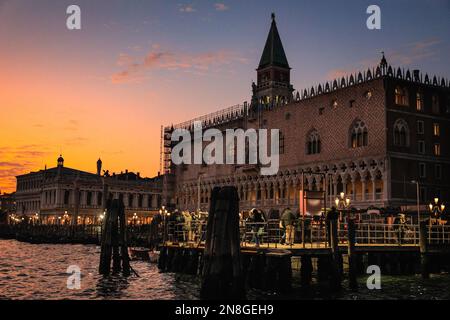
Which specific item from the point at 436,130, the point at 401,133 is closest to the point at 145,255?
the point at 401,133

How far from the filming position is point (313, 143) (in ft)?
163

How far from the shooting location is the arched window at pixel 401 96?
4338 centimetres

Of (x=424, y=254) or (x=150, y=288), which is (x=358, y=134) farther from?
(x=150, y=288)

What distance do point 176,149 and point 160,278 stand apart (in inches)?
1790

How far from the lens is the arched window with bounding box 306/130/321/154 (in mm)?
48909

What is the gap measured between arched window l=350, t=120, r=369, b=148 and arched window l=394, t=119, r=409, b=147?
2233 mm

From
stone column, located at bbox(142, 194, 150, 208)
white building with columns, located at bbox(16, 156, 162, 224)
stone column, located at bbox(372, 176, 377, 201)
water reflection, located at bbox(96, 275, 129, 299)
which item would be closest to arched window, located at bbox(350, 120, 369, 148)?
stone column, located at bbox(372, 176, 377, 201)

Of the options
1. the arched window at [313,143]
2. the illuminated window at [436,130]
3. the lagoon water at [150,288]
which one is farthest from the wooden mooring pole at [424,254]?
the arched window at [313,143]

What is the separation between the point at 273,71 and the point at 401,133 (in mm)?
33121

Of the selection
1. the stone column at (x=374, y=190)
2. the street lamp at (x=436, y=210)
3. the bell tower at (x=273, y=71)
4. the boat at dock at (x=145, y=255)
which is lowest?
the boat at dock at (x=145, y=255)

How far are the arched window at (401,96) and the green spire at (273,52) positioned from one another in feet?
106

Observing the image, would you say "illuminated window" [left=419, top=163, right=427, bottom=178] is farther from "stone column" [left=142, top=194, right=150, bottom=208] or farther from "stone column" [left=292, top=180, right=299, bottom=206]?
"stone column" [left=142, top=194, right=150, bottom=208]

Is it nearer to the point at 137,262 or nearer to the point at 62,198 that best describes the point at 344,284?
the point at 137,262

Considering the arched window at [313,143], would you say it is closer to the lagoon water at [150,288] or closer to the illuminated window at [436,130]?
the illuminated window at [436,130]
